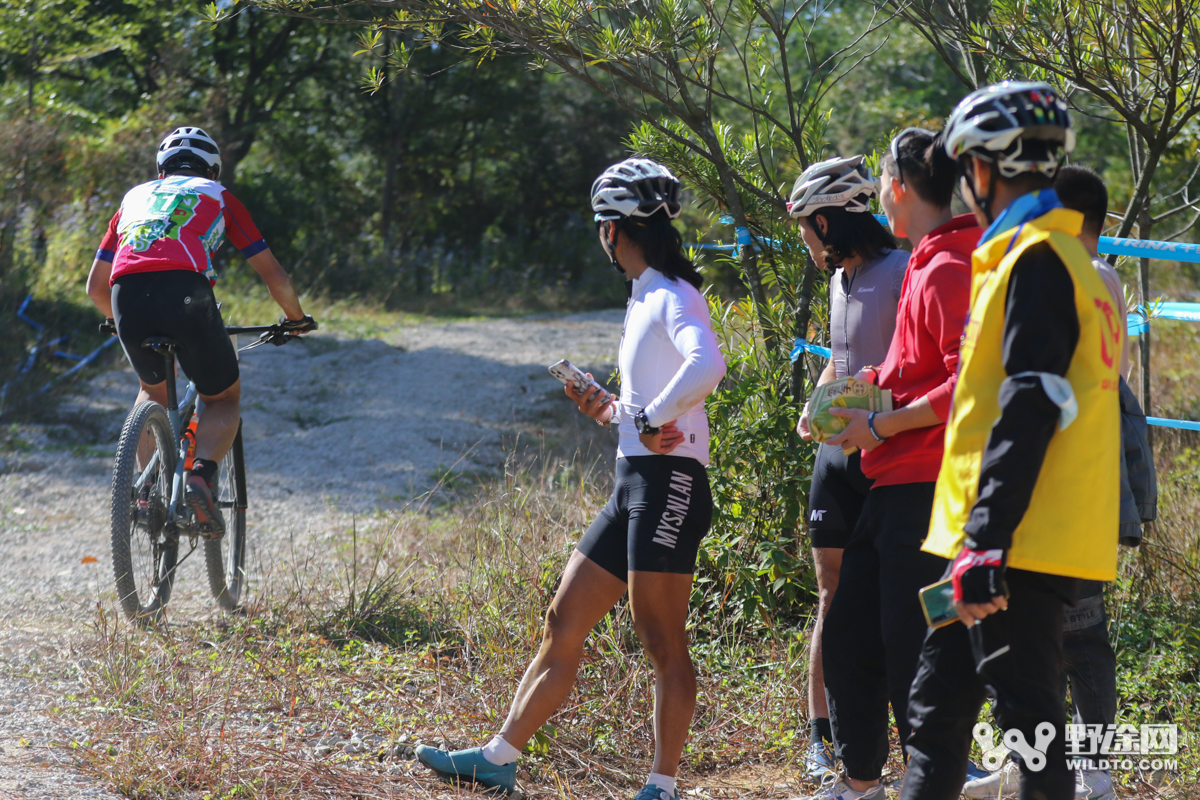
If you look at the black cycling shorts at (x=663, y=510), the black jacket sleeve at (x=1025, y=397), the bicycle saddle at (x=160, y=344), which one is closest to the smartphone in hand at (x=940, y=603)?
the black jacket sleeve at (x=1025, y=397)

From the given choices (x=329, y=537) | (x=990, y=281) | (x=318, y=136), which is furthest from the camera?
(x=318, y=136)

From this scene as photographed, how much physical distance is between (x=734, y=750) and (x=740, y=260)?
194 centimetres

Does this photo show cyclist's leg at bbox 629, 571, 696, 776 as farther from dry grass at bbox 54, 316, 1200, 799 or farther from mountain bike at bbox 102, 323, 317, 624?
mountain bike at bbox 102, 323, 317, 624

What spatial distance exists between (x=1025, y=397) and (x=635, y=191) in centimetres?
150

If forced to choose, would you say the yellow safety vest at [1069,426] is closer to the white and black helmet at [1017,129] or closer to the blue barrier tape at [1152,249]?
the white and black helmet at [1017,129]

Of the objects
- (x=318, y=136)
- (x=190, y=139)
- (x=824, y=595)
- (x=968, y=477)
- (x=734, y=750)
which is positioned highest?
(x=318, y=136)

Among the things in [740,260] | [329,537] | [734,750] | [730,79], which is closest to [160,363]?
[329,537]

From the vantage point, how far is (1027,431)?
2.04 metres

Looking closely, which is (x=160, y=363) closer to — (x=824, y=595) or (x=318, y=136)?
(x=824, y=595)

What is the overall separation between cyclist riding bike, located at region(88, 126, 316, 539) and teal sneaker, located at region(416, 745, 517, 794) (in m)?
1.78

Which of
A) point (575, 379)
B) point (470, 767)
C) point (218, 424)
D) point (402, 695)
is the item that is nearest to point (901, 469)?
point (575, 379)

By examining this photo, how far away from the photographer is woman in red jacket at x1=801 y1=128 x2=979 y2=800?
2.62 m

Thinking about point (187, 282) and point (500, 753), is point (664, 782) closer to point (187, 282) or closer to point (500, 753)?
point (500, 753)

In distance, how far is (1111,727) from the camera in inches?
124
